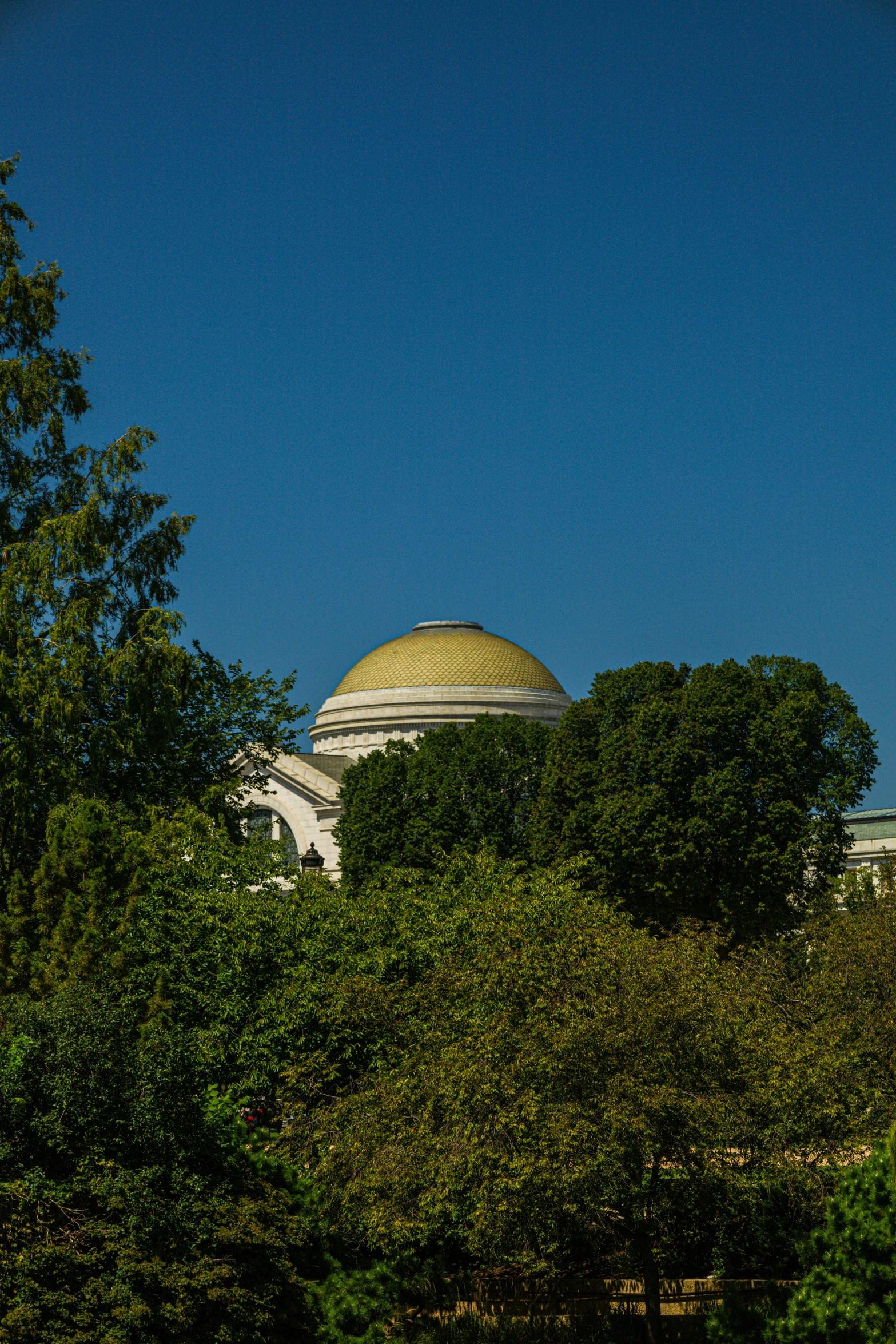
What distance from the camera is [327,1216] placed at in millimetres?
15961

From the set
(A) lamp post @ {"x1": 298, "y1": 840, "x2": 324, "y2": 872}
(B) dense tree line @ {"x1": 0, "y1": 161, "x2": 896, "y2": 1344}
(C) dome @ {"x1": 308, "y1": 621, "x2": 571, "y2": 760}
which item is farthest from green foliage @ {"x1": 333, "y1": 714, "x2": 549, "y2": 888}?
(C) dome @ {"x1": 308, "y1": 621, "x2": 571, "y2": 760}

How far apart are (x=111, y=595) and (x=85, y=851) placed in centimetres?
646

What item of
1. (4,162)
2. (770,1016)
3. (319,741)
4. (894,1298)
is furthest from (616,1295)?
(319,741)

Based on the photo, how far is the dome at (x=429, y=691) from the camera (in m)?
75.9

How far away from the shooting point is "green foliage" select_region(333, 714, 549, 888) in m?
43.6

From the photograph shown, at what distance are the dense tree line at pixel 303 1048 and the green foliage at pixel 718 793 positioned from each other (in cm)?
338

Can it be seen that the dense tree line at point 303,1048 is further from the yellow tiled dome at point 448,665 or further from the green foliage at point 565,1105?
the yellow tiled dome at point 448,665

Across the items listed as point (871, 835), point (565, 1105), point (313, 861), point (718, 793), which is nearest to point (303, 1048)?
point (565, 1105)

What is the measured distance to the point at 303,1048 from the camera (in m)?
19.0

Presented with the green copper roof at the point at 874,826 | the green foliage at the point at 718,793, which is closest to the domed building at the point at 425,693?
the green copper roof at the point at 874,826

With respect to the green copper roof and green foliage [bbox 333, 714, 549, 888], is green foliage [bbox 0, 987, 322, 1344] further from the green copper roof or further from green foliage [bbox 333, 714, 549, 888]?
the green copper roof

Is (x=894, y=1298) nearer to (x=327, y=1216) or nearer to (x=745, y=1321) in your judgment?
(x=745, y=1321)

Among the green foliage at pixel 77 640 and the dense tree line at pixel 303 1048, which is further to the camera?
the green foliage at pixel 77 640

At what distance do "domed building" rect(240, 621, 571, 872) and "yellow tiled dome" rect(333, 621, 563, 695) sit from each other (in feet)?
0.16
